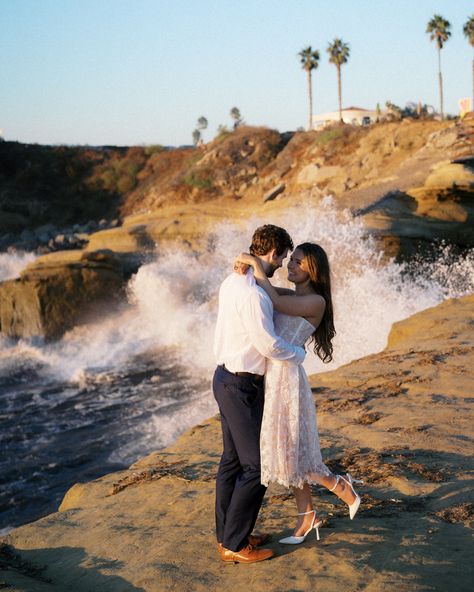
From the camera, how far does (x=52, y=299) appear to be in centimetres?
1728

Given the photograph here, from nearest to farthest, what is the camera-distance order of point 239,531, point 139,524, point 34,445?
point 239,531
point 139,524
point 34,445

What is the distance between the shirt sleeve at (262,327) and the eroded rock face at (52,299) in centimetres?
1455

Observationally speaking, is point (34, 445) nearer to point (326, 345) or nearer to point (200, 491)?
point (200, 491)

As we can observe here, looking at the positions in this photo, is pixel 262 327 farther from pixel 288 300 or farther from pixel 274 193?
pixel 274 193

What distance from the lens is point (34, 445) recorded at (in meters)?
9.52

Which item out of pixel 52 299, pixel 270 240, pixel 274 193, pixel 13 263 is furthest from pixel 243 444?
pixel 274 193

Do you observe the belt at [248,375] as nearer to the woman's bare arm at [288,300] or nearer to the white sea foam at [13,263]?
the woman's bare arm at [288,300]

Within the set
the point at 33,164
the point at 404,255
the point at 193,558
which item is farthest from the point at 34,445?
the point at 33,164

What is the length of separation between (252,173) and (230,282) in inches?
1175

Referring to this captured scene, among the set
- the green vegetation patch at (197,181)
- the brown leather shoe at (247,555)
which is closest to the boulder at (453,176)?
the brown leather shoe at (247,555)

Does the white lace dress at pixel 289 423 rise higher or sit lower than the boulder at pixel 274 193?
lower

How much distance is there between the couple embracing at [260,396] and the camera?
3295 mm

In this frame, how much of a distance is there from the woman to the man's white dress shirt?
0.08 m

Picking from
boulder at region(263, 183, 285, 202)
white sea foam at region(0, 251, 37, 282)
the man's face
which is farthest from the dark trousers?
boulder at region(263, 183, 285, 202)
